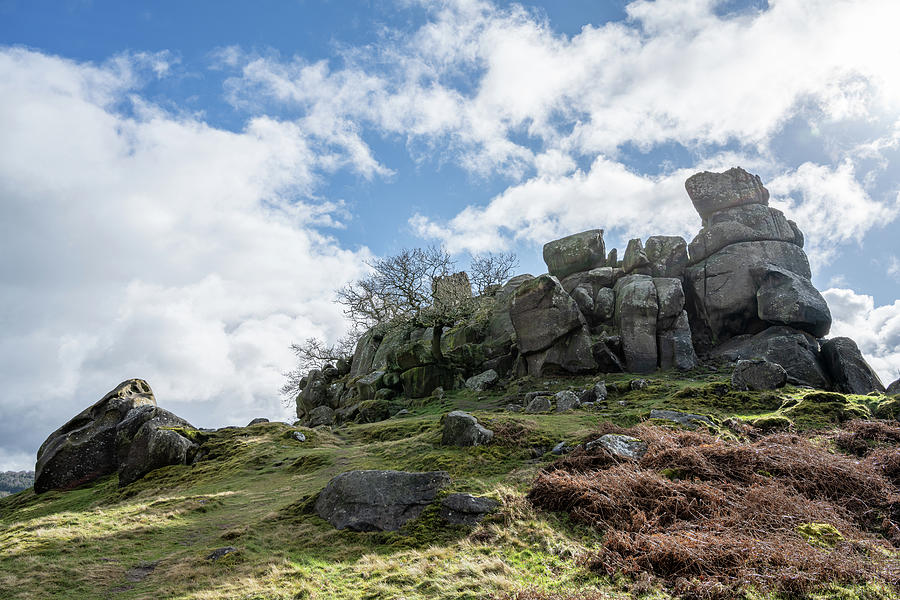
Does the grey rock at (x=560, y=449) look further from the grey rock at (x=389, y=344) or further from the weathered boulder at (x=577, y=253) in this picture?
the weathered boulder at (x=577, y=253)

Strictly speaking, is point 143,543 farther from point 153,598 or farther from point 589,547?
point 589,547

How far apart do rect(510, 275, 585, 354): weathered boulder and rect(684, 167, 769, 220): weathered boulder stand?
898 inches

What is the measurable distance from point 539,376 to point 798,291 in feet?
66.6

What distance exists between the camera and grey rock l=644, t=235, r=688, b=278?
43.5 m

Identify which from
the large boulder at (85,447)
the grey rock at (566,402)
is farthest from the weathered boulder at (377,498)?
the large boulder at (85,447)

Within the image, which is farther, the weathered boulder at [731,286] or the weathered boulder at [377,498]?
the weathered boulder at [731,286]

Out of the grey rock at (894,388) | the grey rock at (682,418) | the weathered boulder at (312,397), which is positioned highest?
the weathered boulder at (312,397)

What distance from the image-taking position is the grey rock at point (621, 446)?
1342 centimetres

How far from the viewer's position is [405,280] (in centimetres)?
4516

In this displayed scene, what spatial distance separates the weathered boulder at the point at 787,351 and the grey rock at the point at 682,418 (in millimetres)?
12471

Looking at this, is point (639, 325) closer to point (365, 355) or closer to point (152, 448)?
point (365, 355)

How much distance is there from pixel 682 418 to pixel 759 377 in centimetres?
995

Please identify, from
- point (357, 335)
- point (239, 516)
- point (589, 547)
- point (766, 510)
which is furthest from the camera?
point (357, 335)

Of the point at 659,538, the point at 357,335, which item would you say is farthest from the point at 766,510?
the point at 357,335
